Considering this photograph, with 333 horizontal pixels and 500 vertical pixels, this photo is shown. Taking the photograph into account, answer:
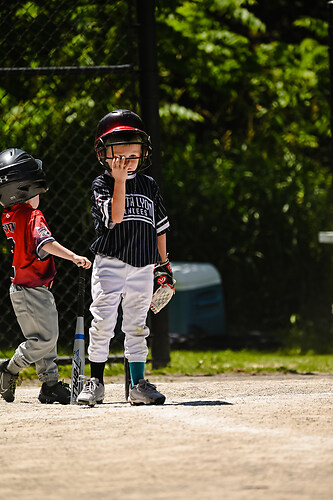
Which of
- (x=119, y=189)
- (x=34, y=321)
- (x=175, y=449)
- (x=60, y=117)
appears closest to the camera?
(x=175, y=449)

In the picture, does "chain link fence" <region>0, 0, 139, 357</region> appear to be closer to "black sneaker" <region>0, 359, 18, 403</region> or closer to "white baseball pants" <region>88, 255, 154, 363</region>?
"black sneaker" <region>0, 359, 18, 403</region>

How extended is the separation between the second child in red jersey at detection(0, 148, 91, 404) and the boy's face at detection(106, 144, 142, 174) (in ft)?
1.42

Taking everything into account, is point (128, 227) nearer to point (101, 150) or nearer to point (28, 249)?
point (101, 150)

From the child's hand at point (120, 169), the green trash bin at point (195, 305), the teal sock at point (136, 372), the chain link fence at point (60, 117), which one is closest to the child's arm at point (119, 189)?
the child's hand at point (120, 169)

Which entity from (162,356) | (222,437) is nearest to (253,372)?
(162,356)

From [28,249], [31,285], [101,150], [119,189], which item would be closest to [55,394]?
[31,285]

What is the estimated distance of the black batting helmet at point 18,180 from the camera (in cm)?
484

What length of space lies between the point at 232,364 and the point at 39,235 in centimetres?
298

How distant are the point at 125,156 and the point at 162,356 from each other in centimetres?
211

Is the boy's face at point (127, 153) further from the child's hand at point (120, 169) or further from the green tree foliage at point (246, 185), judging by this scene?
the green tree foliage at point (246, 185)

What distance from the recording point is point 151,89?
20.6 feet

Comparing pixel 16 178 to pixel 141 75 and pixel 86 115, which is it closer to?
pixel 141 75

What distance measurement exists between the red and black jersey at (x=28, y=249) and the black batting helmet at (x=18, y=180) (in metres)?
0.07

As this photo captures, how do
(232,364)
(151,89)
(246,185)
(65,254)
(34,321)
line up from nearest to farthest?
(65,254), (34,321), (151,89), (232,364), (246,185)
